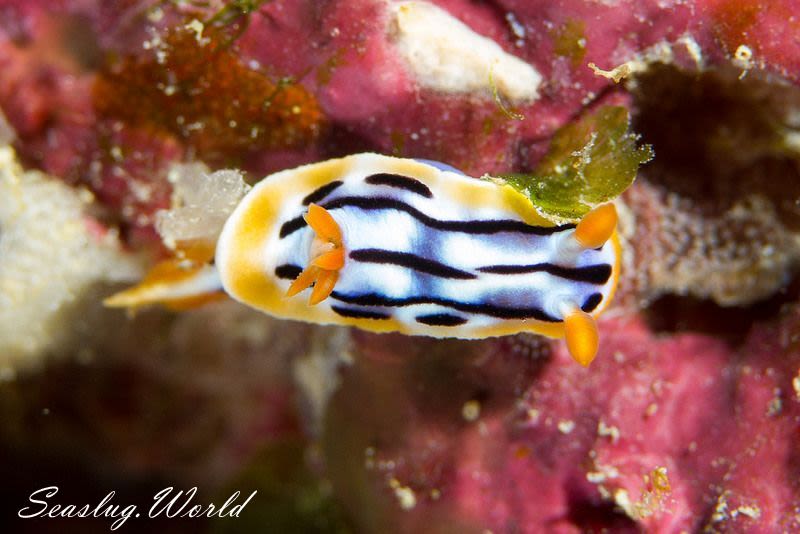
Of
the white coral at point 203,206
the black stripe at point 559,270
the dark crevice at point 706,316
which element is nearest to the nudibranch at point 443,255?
the black stripe at point 559,270

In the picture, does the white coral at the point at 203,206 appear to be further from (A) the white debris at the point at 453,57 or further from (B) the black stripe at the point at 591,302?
(B) the black stripe at the point at 591,302

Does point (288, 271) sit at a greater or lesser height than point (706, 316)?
greater

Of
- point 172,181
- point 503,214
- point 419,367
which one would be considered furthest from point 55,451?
point 503,214

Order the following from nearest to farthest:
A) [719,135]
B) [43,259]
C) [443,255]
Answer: [443,255], [719,135], [43,259]

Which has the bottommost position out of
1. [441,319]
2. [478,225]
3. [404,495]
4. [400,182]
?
[404,495]

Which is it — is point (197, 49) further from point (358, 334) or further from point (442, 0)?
point (358, 334)

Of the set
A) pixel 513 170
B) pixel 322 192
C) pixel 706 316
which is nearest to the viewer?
pixel 322 192

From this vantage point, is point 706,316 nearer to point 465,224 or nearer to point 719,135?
point 719,135

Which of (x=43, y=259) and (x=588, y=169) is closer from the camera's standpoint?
(x=588, y=169)

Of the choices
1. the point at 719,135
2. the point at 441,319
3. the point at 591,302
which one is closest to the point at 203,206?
the point at 441,319
